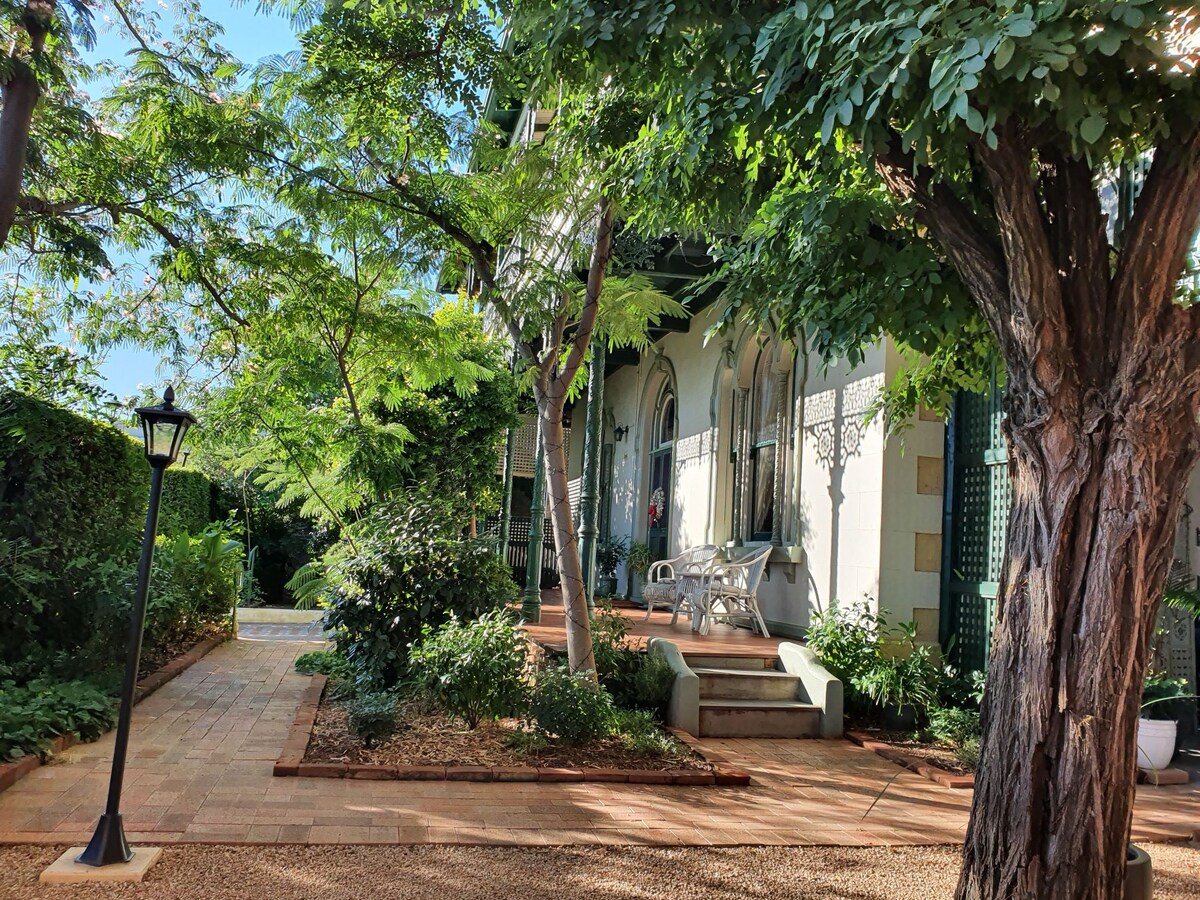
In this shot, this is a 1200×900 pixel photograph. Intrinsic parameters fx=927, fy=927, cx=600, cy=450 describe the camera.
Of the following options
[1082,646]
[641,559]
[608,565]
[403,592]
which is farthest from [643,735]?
[608,565]

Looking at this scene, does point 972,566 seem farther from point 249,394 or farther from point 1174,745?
point 249,394

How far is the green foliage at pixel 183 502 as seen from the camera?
38.7 feet

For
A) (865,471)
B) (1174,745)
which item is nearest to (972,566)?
(865,471)

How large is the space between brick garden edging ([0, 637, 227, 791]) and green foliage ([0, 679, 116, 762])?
0.18 ft

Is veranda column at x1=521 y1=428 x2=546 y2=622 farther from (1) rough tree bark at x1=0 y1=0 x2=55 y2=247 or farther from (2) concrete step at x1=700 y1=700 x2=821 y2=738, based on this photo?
(1) rough tree bark at x1=0 y1=0 x2=55 y2=247

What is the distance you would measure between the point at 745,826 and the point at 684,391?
903 centimetres

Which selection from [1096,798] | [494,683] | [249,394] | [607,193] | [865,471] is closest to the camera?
[1096,798]

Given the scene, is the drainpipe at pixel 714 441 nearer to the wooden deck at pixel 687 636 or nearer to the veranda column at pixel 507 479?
the wooden deck at pixel 687 636

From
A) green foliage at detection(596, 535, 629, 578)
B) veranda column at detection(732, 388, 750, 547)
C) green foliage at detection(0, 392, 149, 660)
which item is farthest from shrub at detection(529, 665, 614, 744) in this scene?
green foliage at detection(596, 535, 629, 578)

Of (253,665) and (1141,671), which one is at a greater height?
(1141,671)

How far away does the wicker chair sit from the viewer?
9.30 m

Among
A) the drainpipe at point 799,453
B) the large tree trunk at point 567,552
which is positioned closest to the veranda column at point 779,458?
the drainpipe at point 799,453

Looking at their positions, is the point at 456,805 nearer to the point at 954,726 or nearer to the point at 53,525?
the point at 954,726

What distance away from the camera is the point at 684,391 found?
44.1 ft
